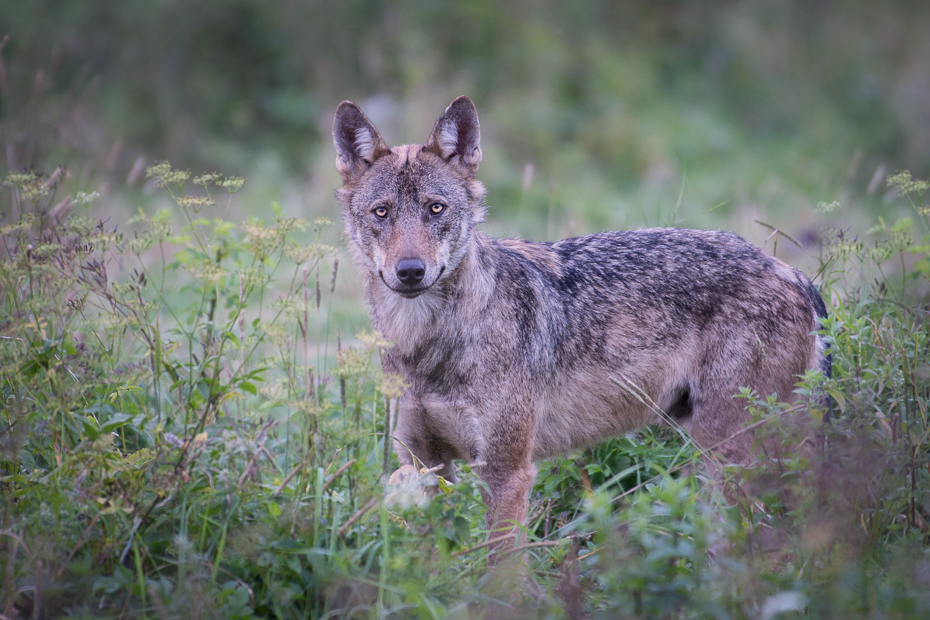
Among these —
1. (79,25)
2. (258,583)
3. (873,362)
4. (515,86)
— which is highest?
(79,25)

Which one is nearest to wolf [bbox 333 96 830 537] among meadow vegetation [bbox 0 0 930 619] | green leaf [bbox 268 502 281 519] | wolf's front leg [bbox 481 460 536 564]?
wolf's front leg [bbox 481 460 536 564]

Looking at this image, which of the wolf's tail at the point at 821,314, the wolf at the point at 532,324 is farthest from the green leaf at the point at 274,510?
the wolf's tail at the point at 821,314

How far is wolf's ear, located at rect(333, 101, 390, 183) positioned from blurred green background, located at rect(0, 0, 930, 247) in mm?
6283

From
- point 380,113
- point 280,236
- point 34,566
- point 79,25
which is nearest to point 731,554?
point 280,236

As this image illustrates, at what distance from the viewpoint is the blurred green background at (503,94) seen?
39.6ft

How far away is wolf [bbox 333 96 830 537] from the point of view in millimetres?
4211

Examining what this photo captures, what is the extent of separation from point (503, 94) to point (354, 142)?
9.22m

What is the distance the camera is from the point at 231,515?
3250 mm

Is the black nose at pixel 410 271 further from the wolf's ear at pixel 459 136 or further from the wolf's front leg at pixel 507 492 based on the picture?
the wolf's front leg at pixel 507 492

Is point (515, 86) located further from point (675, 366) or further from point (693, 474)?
point (693, 474)

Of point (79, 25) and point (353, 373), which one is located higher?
point (79, 25)

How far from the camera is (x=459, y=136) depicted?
14.9 feet

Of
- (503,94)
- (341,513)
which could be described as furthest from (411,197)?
(503,94)

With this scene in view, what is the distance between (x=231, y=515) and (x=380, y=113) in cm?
960
